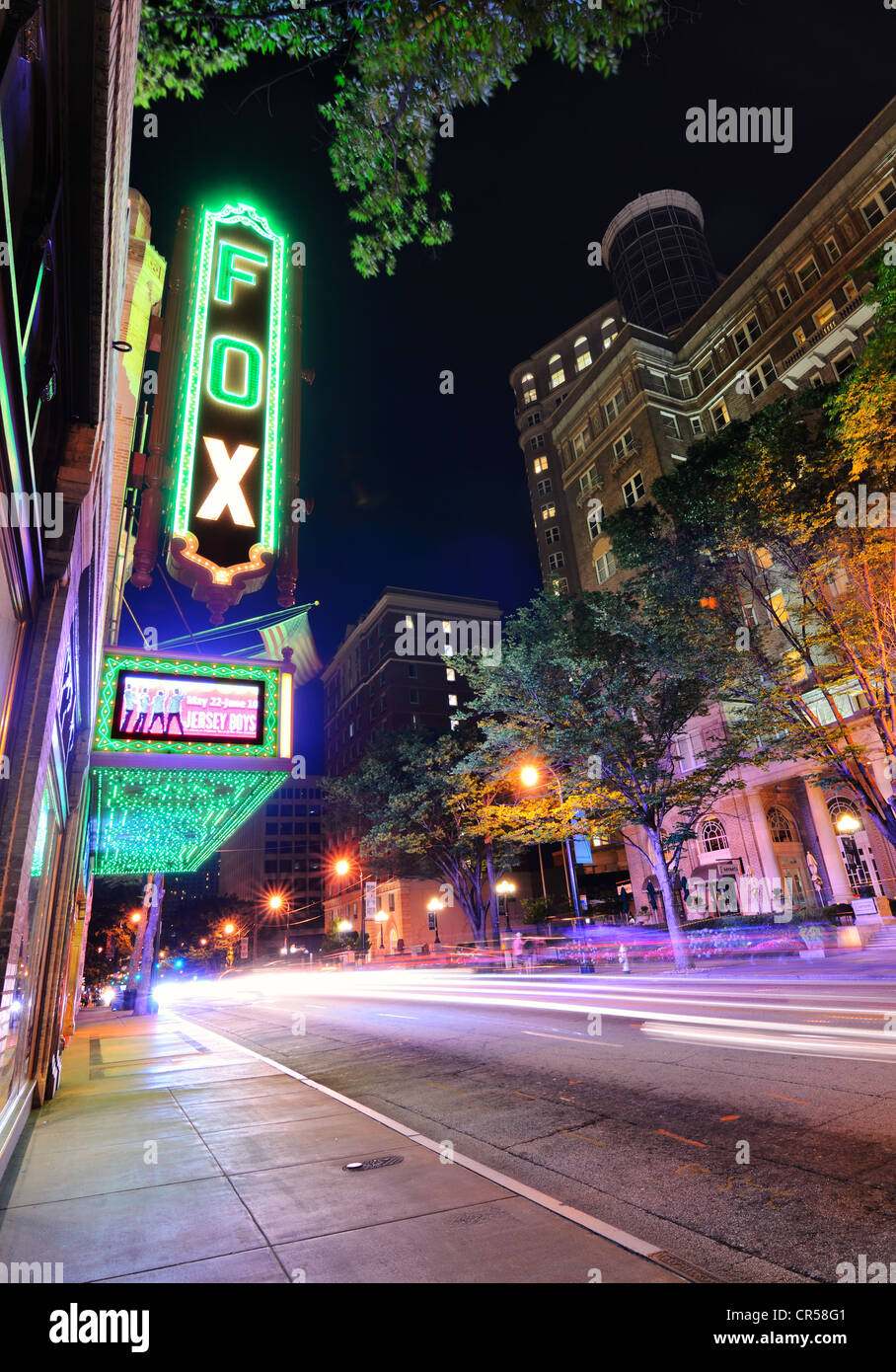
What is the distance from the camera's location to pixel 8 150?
9.61 feet

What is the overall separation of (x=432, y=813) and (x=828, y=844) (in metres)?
20.7

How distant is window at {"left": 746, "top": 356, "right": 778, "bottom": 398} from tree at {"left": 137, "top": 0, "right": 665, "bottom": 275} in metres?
44.6

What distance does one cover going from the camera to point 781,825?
38.1 m

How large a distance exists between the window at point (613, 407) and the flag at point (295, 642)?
46304mm

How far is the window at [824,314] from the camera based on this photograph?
131ft

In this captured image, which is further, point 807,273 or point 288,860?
point 288,860

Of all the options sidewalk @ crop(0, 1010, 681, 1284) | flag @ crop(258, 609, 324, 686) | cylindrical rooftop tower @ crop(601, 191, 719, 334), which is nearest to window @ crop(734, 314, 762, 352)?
cylindrical rooftop tower @ crop(601, 191, 719, 334)

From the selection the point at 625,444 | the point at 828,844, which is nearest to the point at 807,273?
the point at 625,444

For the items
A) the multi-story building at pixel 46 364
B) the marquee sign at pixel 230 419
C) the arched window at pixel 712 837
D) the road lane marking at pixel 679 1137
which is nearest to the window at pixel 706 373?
the arched window at pixel 712 837

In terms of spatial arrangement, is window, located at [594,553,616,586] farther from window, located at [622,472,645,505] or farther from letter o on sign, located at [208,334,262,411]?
letter o on sign, located at [208,334,262,411]

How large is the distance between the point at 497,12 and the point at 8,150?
173 inches

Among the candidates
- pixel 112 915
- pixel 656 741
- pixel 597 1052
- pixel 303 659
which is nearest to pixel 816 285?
pixel 656 741

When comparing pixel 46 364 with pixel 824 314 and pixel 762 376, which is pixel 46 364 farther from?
pixel 762 376

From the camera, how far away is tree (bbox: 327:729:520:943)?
3709 centimetres
